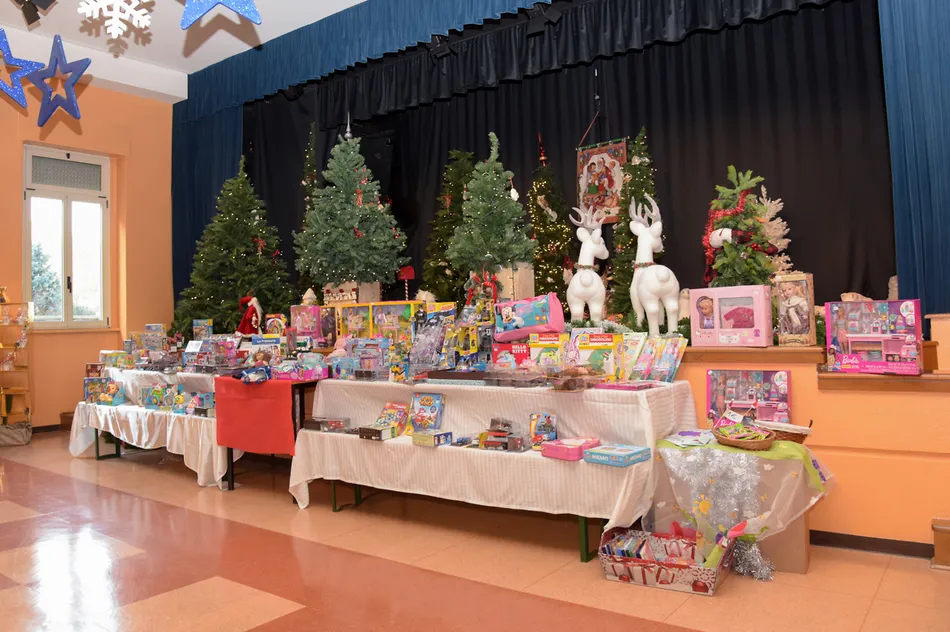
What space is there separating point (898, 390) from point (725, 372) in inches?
30.8

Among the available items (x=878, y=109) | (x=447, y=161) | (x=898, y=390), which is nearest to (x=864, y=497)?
(x=898, y=390)

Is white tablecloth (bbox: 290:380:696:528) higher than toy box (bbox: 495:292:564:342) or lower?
lower

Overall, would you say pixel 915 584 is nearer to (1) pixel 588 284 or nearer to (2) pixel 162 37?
(1) pixel 588 284

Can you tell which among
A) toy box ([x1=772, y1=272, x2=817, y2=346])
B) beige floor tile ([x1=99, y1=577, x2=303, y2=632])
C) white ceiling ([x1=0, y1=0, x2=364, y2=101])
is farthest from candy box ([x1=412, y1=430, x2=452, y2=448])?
white ceiling ([x1=0, y1=0, x2=364, y2=101])

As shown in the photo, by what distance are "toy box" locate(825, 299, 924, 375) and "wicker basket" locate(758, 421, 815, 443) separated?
0.41m

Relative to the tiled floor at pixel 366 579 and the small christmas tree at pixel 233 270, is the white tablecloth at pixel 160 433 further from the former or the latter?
the small christmas tree at pixel 233 270

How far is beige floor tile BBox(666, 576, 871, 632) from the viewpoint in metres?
2.60

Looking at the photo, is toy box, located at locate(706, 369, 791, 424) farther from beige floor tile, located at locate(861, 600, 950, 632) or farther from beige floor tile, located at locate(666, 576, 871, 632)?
beige floor tile, located at locate(861, 600, 950, 632)

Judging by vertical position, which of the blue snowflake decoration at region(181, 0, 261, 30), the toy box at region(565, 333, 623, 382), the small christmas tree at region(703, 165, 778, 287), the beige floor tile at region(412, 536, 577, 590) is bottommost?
the beige floor tile at region(412, 536, 577, 590)

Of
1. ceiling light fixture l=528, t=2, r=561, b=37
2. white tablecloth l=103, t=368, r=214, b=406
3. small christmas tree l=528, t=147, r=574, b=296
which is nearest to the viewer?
ceiling light fixture l=528, t=2, r=561, b=37

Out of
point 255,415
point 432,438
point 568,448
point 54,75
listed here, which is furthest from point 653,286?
point 54,75

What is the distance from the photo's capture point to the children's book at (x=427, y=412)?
13.3 ft

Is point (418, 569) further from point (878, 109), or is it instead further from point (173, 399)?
point (878, 109)

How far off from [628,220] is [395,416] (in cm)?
232
